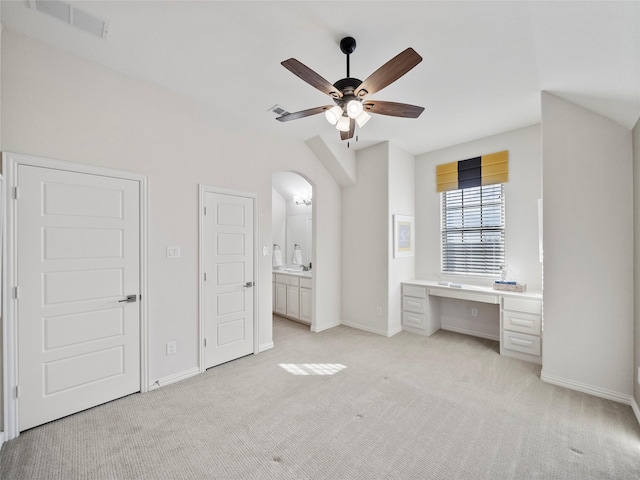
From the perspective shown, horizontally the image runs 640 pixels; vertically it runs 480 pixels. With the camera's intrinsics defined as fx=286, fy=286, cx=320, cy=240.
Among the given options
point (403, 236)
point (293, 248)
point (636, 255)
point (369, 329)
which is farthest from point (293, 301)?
point (636, 255)

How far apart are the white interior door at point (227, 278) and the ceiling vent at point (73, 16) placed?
1.51m

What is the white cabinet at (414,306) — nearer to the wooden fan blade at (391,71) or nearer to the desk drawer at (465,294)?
the desk drawer at (465,294)

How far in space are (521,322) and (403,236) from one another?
1.86 metres

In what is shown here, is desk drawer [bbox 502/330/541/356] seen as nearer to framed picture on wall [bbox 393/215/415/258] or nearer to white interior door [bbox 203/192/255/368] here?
framed picture on wall [bbox 393/215/415/258]

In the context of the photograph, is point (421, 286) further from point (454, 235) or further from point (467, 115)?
point (467, 115)

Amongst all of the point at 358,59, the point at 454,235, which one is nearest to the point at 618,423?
the point at 454,235

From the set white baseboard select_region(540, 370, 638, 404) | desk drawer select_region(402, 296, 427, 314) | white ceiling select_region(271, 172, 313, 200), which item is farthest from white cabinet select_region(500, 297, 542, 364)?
white ceiling select_region(271, 172, 313, 200)

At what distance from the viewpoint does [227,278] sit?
10.9 ft

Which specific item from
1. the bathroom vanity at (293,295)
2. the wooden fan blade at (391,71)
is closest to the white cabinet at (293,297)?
the bathroom vanity at (293,295)

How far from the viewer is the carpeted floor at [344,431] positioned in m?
1.76

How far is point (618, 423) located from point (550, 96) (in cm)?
287

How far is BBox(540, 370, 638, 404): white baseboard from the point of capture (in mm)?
2479

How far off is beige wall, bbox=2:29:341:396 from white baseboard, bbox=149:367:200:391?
0.04m

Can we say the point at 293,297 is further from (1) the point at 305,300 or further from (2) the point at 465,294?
(2) the point at 465,294
